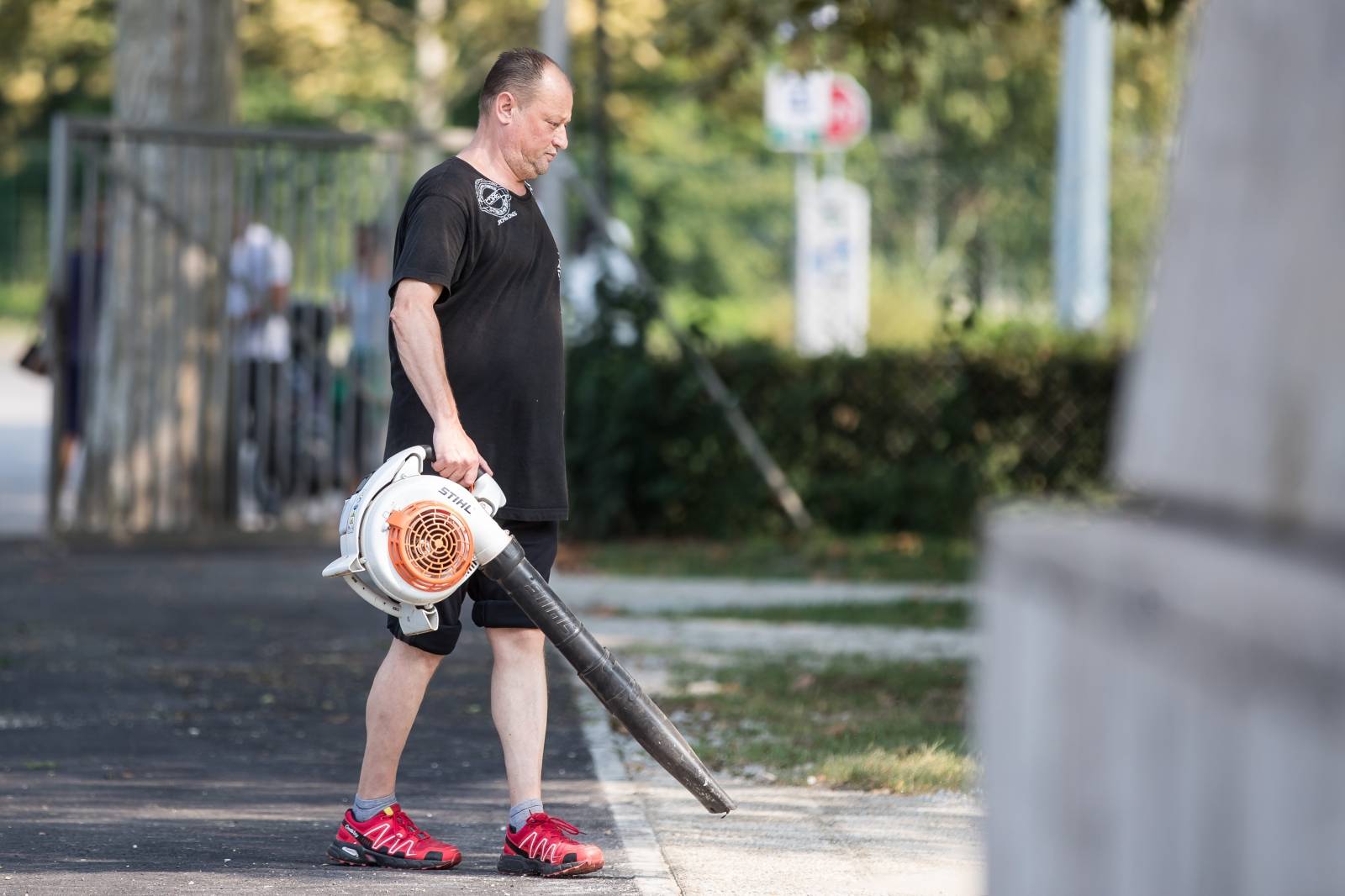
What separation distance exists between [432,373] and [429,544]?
41 cm

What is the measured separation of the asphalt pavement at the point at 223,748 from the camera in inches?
173

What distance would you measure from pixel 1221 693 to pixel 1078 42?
14.2 m

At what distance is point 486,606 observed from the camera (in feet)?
14.5

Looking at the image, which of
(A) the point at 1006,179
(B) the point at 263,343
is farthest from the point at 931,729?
(A) the point at 1006,179

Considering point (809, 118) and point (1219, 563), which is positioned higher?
point (809, 118)

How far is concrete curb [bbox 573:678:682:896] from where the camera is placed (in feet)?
14.1

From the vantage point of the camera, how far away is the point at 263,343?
1162cm

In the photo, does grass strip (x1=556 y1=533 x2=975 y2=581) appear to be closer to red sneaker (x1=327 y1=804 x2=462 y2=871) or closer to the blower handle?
red sneaker (x1=327 y1=804 x2=462 y2=871)

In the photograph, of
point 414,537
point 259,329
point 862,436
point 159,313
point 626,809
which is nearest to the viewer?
point 414,537

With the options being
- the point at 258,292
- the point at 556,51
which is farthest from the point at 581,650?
the point at 556,51

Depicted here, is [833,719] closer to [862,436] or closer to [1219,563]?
[1219,563]

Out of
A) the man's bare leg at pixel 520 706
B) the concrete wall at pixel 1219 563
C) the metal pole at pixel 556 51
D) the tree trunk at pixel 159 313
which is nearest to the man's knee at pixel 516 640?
the man's bare leg at pixel 520 706

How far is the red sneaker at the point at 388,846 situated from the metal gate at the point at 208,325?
24.0 ft

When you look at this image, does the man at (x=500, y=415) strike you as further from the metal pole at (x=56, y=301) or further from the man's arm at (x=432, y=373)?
the metal pole at (x=56, y=301)
